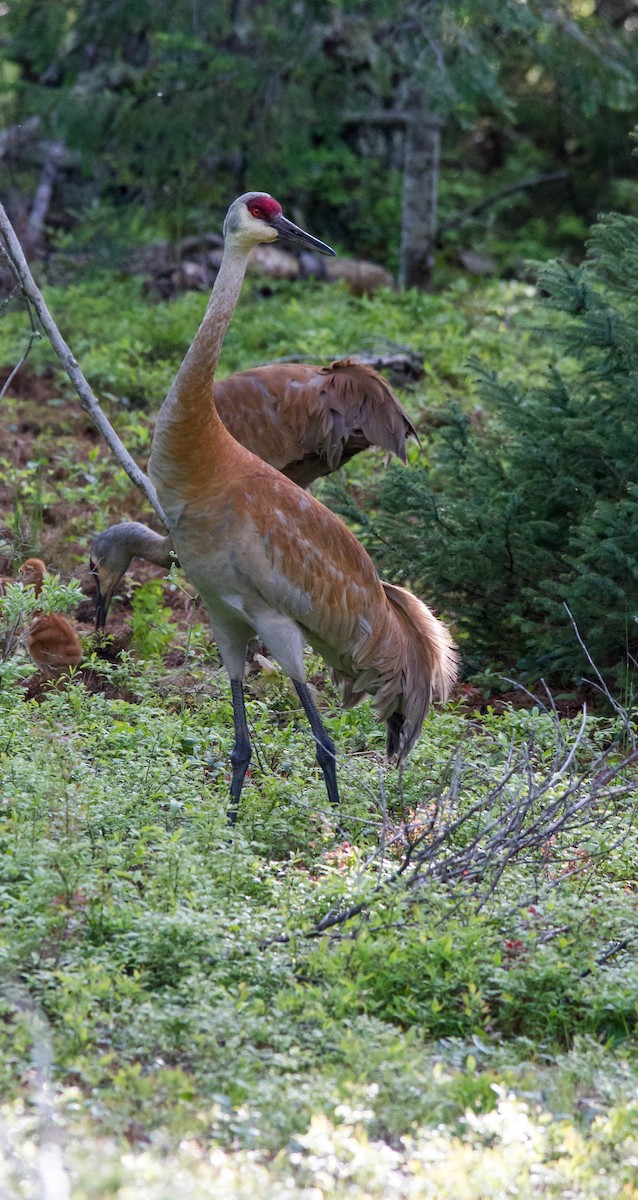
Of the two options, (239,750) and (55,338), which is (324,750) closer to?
(239,750)

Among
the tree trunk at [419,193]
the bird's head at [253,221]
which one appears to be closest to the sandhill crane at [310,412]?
the bird's head at [253,221]

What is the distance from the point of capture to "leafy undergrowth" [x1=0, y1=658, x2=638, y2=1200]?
9.66 ft

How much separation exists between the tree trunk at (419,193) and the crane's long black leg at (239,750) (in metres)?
8.55

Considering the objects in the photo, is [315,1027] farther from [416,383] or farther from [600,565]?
[416,383]

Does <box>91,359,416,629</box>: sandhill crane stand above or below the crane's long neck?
below

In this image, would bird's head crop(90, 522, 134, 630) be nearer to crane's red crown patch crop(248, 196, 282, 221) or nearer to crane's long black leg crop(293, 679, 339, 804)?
crane's long black leg crop(293, 679, 339, 804)

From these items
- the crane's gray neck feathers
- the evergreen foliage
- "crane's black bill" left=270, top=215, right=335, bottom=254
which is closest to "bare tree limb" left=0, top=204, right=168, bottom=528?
the crane's gray neck feathers

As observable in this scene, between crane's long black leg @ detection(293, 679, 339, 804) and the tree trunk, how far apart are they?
8.50m

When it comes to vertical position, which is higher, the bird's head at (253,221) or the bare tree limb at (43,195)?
the bird's head at (253,221)

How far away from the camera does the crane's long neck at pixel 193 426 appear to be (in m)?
4.97

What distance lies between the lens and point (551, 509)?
690 centimetres

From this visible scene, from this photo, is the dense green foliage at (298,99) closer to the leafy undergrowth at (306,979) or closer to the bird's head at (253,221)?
the bird's head at (253,221)

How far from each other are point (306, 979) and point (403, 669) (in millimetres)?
2048

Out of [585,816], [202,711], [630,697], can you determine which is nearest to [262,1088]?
[585,816]
